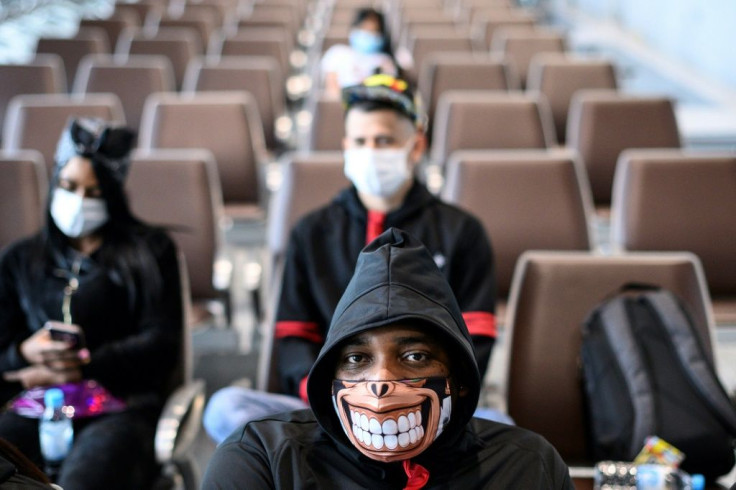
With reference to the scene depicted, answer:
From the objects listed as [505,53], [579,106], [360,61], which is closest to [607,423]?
[579,106]

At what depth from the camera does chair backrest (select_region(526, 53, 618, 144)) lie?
569 cm

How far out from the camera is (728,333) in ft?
10.8

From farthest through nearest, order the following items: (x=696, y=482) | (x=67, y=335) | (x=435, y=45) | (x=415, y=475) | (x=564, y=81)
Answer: (x=435, y=45)
(x=564, y=81)
(x=67, y=335)
(x=696, y=482)
(x=415, y=475)

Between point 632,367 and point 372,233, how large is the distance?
2.33 ft

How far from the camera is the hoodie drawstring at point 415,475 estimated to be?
146 cm

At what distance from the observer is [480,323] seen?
7.78 ft

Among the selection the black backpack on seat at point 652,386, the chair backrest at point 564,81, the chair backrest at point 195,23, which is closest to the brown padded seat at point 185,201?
the black backpack on seat at point 652,386

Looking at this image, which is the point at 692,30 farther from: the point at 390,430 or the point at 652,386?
the point at 390,430

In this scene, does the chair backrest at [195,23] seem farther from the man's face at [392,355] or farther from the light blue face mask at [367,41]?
the man's face at [392,355]

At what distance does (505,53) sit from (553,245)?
3880 mm

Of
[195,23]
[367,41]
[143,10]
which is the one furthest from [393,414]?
[143,10]

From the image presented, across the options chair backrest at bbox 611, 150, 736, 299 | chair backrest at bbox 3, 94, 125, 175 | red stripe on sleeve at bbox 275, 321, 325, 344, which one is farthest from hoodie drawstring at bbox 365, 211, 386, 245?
chair backrest at bbox 3, 94, 125, 175

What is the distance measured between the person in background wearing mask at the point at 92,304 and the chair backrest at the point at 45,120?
1.95 metres

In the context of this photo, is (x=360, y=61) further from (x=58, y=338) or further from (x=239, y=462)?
(x=239, y=462)
